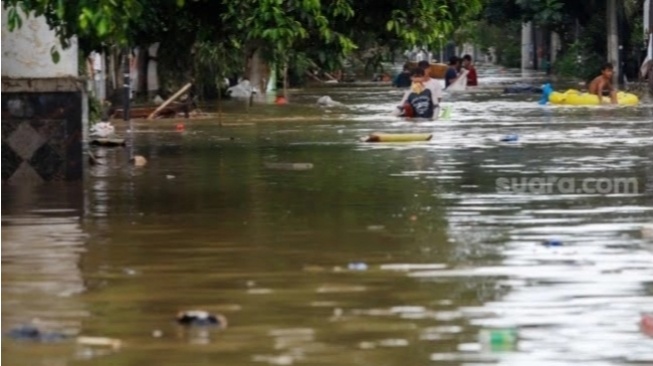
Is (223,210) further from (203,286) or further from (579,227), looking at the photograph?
(203,286)

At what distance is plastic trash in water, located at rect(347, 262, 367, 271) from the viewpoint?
34.9 ft

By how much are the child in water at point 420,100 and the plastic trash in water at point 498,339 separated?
20338 mm

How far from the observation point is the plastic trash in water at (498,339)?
8.12 meters

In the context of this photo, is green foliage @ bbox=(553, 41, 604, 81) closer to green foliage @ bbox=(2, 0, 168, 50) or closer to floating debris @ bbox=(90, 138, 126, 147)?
floating debris @ bbox=(90, 138, 126, 147)

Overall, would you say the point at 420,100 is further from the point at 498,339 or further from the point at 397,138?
the point at 498,339

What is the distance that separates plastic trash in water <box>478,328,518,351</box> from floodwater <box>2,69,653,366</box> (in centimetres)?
3

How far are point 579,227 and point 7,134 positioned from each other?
20.2 ft

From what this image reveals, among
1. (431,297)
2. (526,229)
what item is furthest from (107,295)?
(526,229)

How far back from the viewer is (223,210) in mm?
14172

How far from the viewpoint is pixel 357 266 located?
1073 centimetres

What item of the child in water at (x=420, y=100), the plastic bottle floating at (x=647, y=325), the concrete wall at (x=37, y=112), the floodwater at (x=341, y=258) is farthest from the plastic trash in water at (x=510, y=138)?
the plastic bottle floating at (x=647, y=325)

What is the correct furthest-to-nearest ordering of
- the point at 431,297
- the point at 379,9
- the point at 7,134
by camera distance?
the point at 379,9, the point at 7,134, the point at 431,297

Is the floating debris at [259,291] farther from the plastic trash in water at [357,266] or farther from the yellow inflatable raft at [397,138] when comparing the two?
the yellow inflatable raft at [397,138]

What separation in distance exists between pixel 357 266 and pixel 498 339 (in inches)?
103
